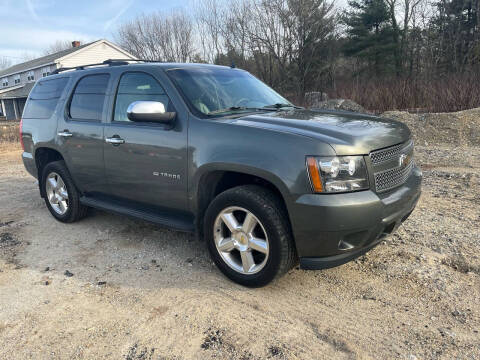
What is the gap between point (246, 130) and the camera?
2863 millimetres

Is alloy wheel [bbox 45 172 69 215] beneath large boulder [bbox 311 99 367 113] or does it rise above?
beneath

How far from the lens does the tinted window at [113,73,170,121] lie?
3566 millimetres

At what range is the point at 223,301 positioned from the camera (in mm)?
2914

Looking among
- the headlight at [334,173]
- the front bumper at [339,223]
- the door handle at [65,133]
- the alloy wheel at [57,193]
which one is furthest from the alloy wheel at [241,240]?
Result: the alloy wheel at [57,193]

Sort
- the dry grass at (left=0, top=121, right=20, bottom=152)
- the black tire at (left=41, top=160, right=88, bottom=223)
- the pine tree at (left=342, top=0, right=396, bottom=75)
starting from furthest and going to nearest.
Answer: the pine tree at (left=342, top=0, right=396, bottom=75), the dry grass at (left=0, top=121, right=20, bottom=152), the black tire at (left=41, top=160, right=88, bottom=223)

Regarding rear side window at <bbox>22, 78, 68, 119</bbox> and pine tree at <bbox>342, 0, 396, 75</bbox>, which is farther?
pine tree at <bbox>342, 0, 396, 75</bbox>

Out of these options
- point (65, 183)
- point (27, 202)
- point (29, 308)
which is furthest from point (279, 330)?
point (27, 202)

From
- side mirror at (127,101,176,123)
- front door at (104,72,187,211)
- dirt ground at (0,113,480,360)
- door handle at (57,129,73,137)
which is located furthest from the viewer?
door handle at (57,129,73,137)

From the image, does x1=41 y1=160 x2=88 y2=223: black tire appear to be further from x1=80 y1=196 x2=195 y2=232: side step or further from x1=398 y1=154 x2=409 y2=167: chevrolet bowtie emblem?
x1=398 y1=154 x2=409 y2=167: chevrolet bowtie emblem

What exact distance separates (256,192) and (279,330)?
1.02m

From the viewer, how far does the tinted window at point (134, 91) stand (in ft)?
11.7

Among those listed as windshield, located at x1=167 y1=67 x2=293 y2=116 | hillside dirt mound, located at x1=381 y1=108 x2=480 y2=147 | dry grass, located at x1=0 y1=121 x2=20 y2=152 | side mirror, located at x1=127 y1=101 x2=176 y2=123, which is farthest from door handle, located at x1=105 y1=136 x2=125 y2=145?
dry grass, located at x1=0 y1=121 x2=20 y2=152

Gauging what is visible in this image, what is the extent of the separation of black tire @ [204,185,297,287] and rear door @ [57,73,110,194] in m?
1.76

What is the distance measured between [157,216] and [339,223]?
1.87 metres
